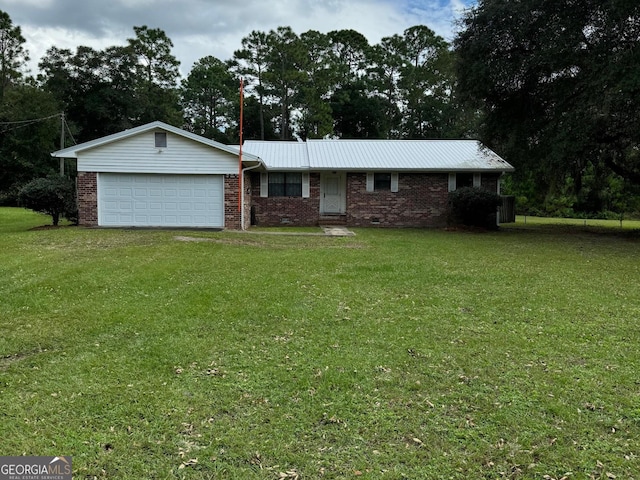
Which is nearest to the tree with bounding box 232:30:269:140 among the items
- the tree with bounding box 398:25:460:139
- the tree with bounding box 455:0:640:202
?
the tree with bounding box 398:25:460:139

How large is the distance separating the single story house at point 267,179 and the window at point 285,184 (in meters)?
0.04

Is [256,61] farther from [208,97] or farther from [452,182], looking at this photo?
[452,182]

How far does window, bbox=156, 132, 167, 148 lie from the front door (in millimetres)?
7025

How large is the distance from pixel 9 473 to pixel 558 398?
147 inches

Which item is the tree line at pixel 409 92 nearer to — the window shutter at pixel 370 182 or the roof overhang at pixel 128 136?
the window shutter at pixel 370 182

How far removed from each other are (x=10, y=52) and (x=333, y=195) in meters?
33.2

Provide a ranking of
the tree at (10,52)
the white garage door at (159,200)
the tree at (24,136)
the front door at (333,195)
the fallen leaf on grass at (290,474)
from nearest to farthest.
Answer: the fallen leaf on grass at (290,474) → the white garage door at (159,200) → the front door at (333,195) → the tree at (24,136) → the tree at (10,52)

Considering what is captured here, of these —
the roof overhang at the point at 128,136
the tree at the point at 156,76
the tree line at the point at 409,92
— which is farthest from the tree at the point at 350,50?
the roof overhang at the point at 128,136

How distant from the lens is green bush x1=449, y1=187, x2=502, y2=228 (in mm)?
17328

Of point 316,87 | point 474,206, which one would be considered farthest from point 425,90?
point 474,206

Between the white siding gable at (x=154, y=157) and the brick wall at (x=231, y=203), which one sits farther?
the brick wall at (x=231, y=203)

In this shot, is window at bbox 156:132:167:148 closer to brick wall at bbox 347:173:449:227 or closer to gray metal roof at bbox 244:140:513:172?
gray metal roof at bbox 244:140:513:172

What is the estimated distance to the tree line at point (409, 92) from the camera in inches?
520

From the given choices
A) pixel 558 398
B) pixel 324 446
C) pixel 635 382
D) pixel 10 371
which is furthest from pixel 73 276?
pixel 635 382
